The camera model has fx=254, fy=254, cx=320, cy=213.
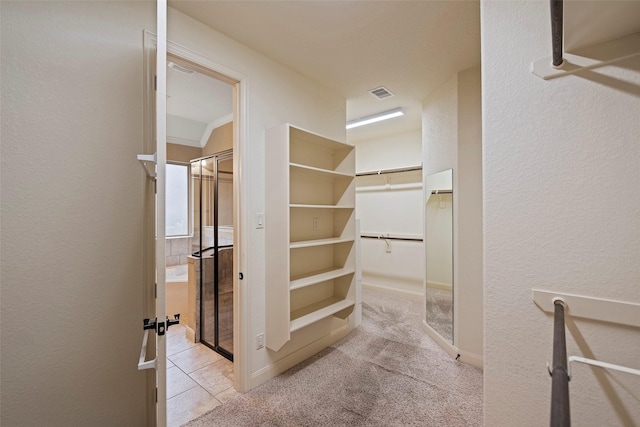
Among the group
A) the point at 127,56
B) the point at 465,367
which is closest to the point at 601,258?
the point at 465,367

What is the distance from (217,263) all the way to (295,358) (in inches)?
47.7

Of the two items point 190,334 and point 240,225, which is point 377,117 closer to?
point 240,225

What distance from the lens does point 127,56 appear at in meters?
1.39

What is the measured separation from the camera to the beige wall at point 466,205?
2348 millimetres

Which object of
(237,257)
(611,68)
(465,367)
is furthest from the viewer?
(465,367)

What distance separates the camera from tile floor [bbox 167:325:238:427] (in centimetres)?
181

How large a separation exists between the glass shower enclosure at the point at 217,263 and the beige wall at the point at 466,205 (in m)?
2.24

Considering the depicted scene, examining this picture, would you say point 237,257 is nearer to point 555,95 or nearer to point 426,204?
point 555,95

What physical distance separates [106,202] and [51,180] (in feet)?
0.71

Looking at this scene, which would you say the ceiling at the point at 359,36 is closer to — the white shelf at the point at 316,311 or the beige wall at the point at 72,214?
the beige wall at the point at 72,214

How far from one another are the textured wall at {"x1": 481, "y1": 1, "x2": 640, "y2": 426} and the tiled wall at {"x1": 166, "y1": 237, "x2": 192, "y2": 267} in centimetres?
479

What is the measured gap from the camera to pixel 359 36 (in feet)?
6.42

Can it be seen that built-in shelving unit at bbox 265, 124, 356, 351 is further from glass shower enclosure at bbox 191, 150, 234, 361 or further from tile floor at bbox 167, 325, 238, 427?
glass shower enclosure at bbox 191, 150, 234, 361

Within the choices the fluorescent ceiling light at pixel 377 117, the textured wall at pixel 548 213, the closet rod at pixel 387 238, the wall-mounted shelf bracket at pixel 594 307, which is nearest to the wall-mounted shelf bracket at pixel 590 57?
the textured wall at pixel 548 213
